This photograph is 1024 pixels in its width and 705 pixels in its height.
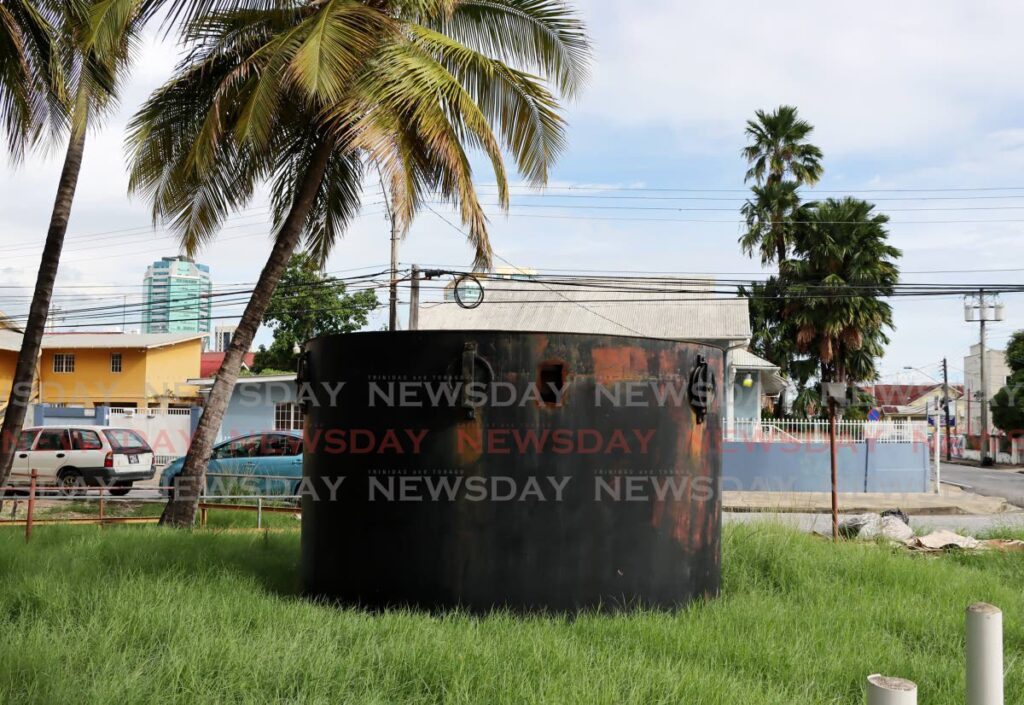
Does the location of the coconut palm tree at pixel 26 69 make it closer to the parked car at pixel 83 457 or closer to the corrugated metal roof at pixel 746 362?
the parked car at pixel 83 457

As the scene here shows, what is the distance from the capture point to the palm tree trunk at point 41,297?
1122cm

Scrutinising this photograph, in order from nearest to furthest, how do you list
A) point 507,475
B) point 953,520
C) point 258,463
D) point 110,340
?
point 507,475
point 258,463
point 953,520
point 110,340

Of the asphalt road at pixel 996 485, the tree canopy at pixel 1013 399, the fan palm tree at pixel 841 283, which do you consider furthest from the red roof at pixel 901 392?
the fan palm tree at pixel 841 283

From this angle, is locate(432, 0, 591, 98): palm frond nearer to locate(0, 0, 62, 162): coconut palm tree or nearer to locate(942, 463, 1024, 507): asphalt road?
locate(0, 0, 62, 162): coconut palm tree

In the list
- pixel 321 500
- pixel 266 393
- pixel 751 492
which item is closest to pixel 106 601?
pixel 321 500

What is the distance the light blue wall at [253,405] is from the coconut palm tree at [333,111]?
15.7 meters

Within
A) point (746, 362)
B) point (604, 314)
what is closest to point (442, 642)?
point (746, 362)

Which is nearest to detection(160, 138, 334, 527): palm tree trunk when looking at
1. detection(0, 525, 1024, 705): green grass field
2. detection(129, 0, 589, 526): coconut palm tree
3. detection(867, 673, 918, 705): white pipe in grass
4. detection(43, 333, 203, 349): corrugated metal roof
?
detection(129, 0, 589, 526): coconut palm tree

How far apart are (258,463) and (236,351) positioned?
559cm

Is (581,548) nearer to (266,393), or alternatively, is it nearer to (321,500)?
(321,500)

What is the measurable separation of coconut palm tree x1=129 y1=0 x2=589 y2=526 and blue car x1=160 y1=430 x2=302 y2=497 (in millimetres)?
4294

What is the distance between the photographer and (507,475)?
225 inches

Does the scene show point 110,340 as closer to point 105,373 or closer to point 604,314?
point 105,373

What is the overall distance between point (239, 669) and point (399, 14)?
8949mm
